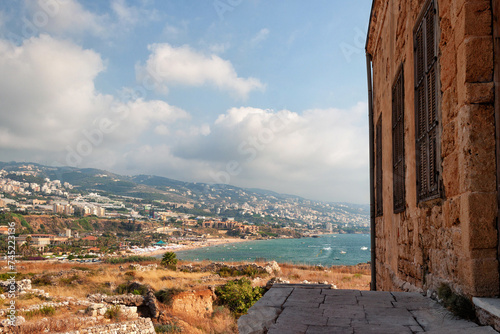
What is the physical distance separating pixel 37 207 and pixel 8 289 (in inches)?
3333

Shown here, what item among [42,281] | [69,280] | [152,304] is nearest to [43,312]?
[152,304]

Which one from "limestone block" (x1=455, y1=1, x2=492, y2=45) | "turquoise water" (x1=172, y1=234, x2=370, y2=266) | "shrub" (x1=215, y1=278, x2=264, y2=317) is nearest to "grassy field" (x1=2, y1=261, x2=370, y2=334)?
"shrub" (x1=215, y1=278, x2=264, y2=317)

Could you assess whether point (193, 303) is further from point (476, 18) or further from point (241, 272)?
point (476, 18)

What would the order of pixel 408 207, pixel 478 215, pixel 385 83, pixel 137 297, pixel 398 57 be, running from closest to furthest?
pixel 478 215 → pixel 408 207 → pixel 398 57 → pixel 385 83 → pixel 137 297

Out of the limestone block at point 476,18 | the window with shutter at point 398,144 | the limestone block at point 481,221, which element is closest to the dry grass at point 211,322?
the window with shutter at point 398,144

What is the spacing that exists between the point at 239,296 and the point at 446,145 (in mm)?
12582

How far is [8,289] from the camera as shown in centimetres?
1602

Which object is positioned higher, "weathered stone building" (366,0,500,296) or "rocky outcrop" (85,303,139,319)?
"weathered stone building" (366,0,500,296)

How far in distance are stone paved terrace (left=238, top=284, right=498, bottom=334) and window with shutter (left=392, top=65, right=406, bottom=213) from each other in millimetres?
1795

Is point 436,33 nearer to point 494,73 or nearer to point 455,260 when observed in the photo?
point 494,73

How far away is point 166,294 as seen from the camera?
14688mm

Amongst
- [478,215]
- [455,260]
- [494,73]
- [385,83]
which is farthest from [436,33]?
[385,83]

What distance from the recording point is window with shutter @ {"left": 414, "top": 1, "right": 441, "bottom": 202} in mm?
3377

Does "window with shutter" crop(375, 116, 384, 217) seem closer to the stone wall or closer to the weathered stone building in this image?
the weathered stone building
